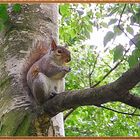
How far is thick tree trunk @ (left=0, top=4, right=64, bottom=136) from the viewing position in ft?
2.50

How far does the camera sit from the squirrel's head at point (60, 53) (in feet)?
3.04

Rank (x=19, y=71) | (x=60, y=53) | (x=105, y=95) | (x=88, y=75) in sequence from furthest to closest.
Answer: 1. (x=88, y=75)
2. (x=60, y=53)
3. (x=19, y=71)
4. (x=105, y=95)

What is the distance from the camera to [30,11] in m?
0.96

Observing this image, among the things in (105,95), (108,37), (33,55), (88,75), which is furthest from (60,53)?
(88,75)

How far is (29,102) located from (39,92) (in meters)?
0.03

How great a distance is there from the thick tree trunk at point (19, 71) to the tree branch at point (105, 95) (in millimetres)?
61

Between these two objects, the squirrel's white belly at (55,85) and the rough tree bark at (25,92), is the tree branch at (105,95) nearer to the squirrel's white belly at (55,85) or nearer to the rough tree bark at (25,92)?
the rough tree bark at (25,92)

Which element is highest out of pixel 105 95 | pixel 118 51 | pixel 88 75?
pixel 88 75

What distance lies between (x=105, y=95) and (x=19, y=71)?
0.28 meters

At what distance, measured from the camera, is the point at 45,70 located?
87 centimetres

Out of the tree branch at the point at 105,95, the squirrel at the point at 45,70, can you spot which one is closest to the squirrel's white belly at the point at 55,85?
the squirrel at the point at 45,70

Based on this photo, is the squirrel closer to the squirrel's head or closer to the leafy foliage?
the squirrel's head

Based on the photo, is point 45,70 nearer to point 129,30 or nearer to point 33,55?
point 33,55

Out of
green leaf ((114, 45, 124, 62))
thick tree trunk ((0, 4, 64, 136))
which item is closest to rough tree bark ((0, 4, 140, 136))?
thick tree trunk ((0, 4, 64, 136))
